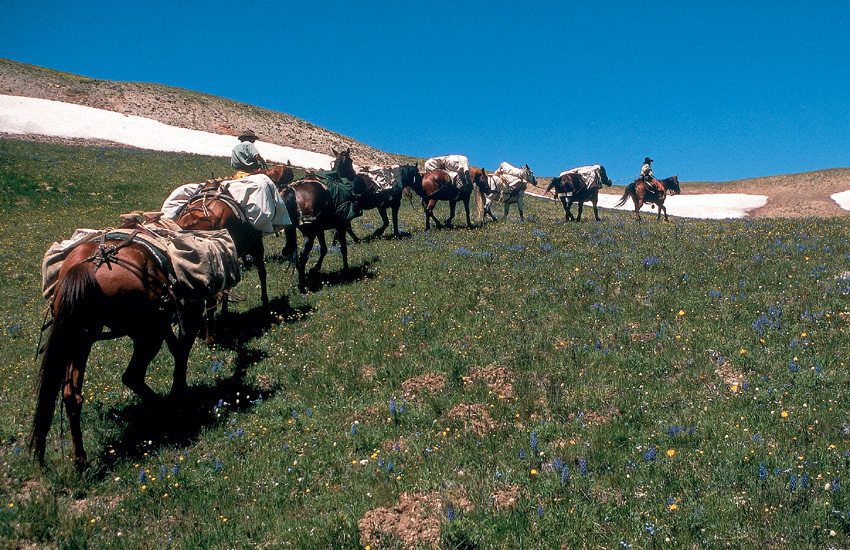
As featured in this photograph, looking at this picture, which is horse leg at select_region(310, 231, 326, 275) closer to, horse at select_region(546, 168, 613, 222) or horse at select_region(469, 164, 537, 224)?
horse at select_region(469, 164, 537, 224)

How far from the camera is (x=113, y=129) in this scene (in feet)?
147

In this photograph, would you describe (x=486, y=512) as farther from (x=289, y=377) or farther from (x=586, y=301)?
(x=586, y=301)

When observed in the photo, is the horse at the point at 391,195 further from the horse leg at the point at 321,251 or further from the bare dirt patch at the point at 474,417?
the bare dirt patch at the point at 474,417

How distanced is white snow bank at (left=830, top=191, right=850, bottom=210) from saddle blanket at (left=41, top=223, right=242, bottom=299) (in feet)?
193

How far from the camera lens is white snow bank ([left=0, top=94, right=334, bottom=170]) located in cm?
4191

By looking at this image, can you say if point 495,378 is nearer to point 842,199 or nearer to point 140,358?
point 140,358

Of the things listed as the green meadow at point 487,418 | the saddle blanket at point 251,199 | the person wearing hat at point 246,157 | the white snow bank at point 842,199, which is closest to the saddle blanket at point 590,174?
the green meadow at point 487,418

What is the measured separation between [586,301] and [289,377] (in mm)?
6255

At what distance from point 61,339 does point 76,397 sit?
28.6 inches

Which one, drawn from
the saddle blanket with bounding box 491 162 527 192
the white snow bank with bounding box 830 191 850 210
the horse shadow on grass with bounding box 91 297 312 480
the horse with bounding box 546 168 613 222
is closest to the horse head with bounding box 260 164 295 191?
the horse shadow on grass with bounding box 91 297 312 480

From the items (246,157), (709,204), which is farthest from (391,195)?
(709,204)

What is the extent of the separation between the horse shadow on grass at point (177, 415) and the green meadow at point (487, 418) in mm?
39

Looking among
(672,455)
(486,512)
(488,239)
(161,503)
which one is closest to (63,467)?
(161,503)

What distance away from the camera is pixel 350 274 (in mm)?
15359
